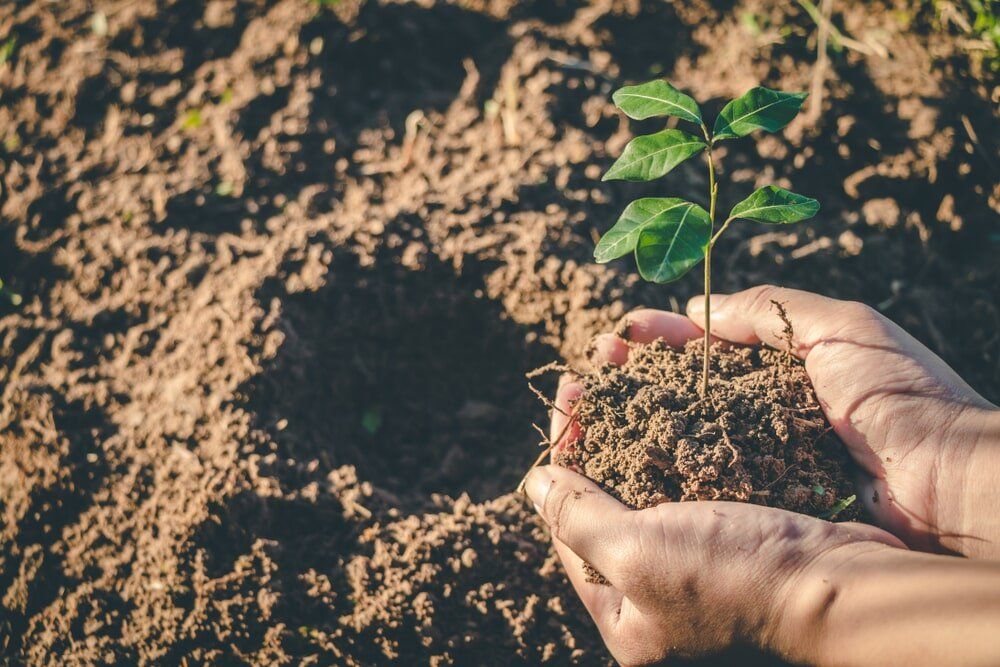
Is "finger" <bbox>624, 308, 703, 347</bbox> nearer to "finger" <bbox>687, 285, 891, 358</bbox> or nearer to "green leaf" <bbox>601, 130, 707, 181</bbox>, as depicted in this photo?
"finger" <bbox>687, 285, 891, 358</bbox>

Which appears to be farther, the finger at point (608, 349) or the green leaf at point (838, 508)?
the finger at point (608, 349)

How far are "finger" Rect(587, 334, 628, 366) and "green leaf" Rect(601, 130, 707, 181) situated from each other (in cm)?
73

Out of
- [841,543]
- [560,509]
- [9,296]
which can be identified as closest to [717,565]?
[841,543]

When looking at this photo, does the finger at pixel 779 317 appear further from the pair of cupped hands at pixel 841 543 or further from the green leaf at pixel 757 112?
the green leaf at pixel 757 112

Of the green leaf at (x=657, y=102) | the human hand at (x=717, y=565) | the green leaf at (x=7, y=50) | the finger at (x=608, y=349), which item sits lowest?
the human hand at (x=717, y=565)

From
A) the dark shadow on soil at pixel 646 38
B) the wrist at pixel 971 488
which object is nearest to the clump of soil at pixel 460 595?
the wrist at pixel 971 488

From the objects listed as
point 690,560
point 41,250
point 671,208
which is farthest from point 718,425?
point 41,250

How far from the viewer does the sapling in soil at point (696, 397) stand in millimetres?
1531

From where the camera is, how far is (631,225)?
1539mm

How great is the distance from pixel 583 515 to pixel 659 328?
72 centimetres

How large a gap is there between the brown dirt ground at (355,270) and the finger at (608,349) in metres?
0.22

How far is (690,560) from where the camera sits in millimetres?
1572

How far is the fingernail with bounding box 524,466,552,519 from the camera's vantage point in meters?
1.83

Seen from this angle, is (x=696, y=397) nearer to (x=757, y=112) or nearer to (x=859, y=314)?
(x=859, y=314)
